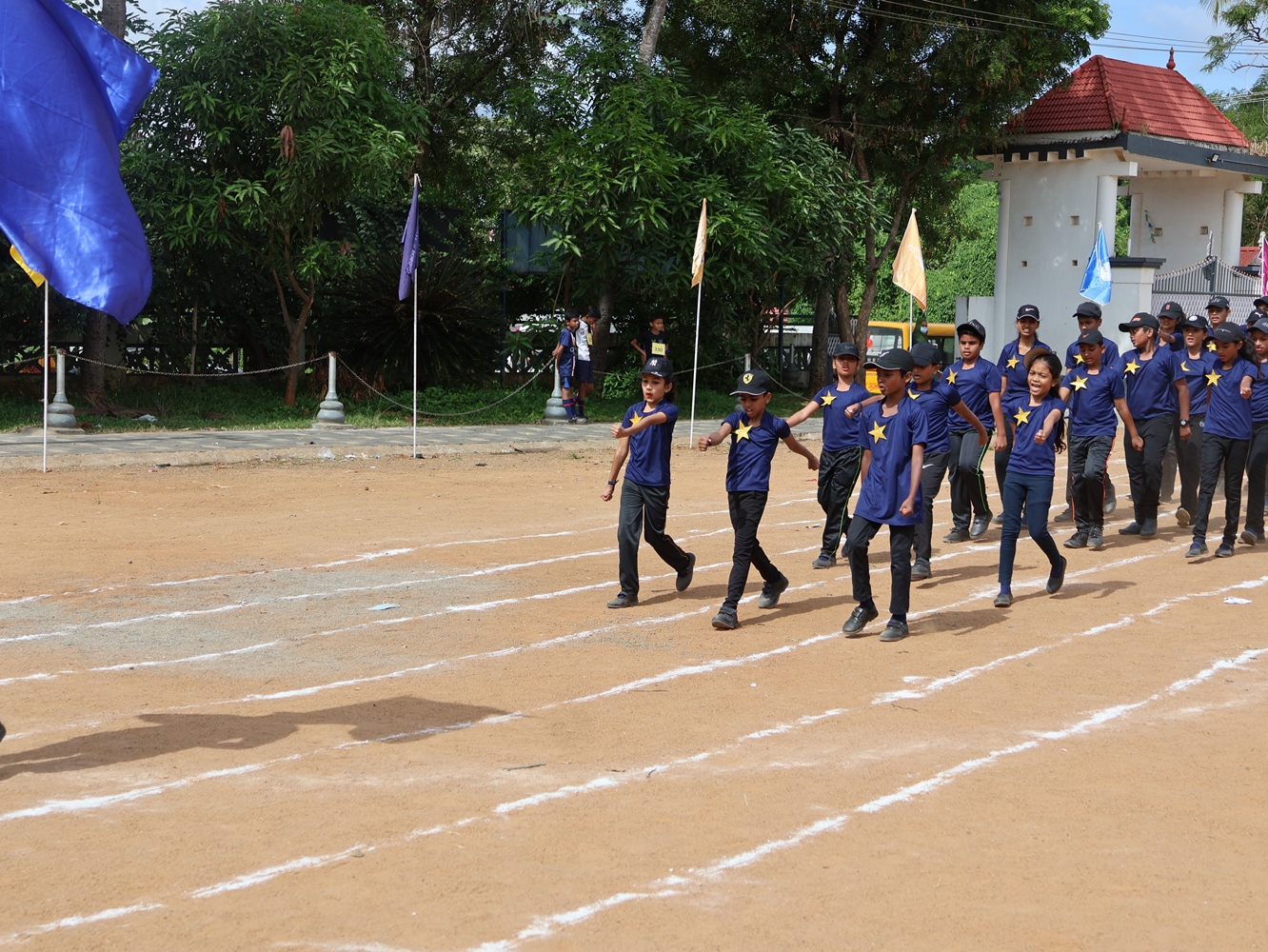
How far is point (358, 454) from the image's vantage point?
17.9 metres

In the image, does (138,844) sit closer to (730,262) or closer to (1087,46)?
(730,262)

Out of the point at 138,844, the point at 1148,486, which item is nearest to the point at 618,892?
the point at 138,844

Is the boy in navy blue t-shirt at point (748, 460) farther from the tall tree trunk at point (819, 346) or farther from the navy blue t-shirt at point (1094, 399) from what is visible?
the tall tree trunk at point (819, 346)

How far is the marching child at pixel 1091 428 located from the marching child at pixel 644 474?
13.7ft

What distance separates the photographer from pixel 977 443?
1158cm

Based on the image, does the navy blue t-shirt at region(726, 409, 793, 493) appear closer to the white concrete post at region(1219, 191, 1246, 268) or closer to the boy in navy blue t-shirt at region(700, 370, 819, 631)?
the boy in navy blue t-shirt at region(700, 370, 819, 631)

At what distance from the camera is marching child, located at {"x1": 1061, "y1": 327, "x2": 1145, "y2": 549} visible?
1163 centimetres

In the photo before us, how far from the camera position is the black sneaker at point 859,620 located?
855 cm

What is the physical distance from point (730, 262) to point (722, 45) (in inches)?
275

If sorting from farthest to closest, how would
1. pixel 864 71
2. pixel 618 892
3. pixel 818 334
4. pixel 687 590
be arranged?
pixel 818 334, pixel 864 71, pixel 687 590, pixel 618 892

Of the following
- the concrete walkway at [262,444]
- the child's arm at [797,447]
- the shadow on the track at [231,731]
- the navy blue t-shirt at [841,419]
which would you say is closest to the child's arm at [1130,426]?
the navy blue t-shirt at [841,419]

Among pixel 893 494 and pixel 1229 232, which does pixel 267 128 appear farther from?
pixel 1229 232

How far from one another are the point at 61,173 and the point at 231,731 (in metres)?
2.53

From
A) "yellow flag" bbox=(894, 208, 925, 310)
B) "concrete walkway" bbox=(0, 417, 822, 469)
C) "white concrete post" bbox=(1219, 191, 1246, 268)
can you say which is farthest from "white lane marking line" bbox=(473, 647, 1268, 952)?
"white concrete post" bbox=(1219, 191, 1246, 268)
